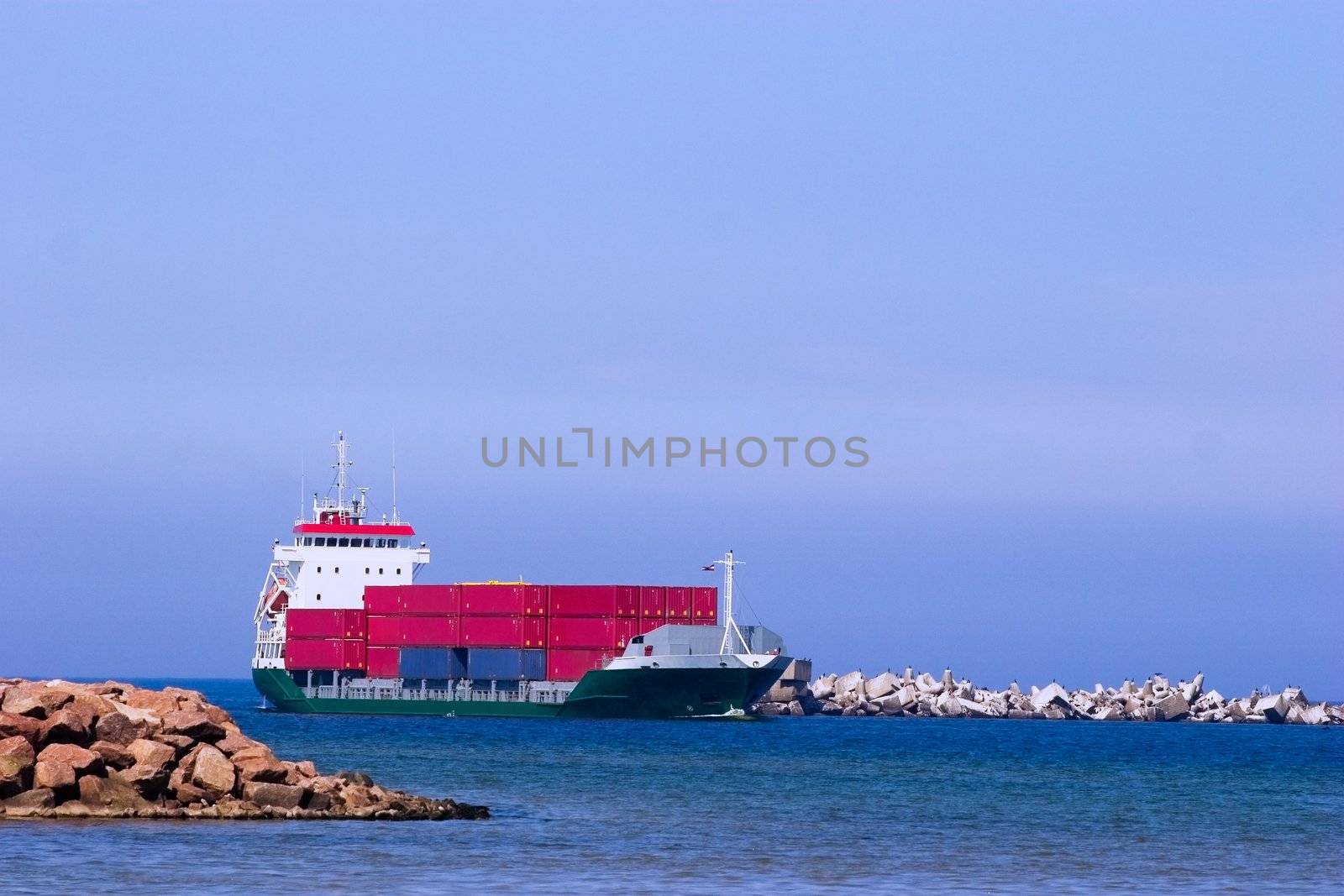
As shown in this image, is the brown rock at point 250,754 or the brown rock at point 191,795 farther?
the brown rock at point 250,754

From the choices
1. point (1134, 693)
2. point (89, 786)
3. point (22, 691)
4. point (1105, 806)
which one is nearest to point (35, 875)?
point (89, 786)

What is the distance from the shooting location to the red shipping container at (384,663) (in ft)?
256

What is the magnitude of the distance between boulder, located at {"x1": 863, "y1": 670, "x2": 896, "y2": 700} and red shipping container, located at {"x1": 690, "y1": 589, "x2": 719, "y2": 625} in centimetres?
2453

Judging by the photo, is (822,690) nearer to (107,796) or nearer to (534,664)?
(534,664)

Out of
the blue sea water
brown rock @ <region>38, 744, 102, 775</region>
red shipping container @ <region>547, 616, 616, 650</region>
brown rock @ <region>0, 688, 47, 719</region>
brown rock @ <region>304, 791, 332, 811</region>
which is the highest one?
red shipping container @ <region>547, 616, 616, 650</region>

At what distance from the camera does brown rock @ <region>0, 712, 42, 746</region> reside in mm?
31406

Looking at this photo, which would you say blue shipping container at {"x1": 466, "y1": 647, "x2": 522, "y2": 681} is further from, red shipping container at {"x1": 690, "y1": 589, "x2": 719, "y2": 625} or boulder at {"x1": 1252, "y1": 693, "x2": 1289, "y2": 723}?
boulder at {"x1": 1252, "y1": 693, "x2": 1289, "y2": 723}

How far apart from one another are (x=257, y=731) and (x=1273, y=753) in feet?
113

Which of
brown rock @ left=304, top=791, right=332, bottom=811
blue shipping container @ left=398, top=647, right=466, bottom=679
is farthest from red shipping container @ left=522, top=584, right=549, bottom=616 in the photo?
brown rock @ left=304, top=791, right=332, bottom=811

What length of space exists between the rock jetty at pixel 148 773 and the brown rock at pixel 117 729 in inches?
0.5

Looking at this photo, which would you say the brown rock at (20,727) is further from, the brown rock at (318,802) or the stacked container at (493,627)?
the stacked container at (493,627)

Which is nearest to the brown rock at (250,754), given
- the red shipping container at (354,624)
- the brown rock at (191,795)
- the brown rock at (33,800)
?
the brown rock at (191,795)

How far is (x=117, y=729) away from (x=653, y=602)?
42.0 meters

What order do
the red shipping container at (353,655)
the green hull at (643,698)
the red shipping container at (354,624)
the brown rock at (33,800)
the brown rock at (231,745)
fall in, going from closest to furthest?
the brown rock at (33,800) < the brown rock at (231,745) < the green hull at (643,698) < the red shipping container at (353,655) < the red shipping container at (354,624)
